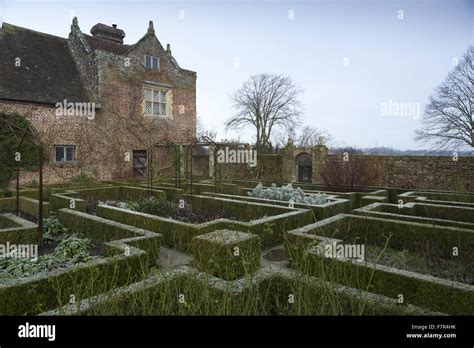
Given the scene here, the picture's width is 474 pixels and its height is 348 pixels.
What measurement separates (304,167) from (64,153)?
13.3 meters

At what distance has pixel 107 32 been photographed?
20.3 meters

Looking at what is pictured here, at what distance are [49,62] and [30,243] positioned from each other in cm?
1415

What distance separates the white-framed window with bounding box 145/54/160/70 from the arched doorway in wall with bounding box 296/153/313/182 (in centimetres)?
1079

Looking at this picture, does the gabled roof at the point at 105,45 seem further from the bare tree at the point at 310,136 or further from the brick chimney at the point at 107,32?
the bare tree at the point at 310,136

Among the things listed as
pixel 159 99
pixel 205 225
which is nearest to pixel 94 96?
pixel 159 99

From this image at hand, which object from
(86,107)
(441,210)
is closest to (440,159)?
(441,210)

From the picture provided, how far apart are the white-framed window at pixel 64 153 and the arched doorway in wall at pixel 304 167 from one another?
12.5 meters

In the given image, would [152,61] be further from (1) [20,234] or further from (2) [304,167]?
(1) [20,234]

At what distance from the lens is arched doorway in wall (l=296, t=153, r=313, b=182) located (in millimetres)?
18312

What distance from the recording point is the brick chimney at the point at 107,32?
1997 centimetres

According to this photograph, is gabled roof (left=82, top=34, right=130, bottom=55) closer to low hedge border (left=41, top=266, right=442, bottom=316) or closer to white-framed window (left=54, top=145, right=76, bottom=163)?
white-framed window (left=54, top=145, right=76, bottom=163)

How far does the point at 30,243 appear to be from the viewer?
6.28m

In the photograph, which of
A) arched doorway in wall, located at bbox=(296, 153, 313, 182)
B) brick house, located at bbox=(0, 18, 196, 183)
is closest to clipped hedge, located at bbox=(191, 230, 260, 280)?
brick house, located at bbox=(0, 18, 196, 183)
